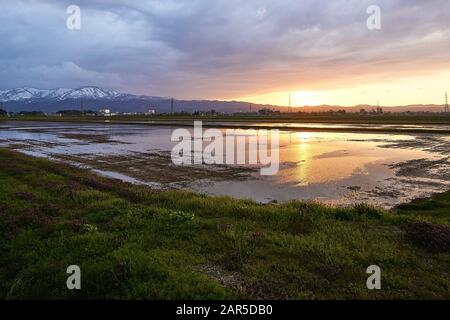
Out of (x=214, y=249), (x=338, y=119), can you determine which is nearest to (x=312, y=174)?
(x=214, y=249)

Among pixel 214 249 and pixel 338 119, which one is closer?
pixel 214 249

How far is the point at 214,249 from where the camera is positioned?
351 inches

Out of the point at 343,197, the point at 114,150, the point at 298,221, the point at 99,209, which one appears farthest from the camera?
the point at 114,150

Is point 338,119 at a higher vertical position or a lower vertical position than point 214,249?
higher

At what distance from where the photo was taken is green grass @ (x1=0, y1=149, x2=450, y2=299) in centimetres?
704

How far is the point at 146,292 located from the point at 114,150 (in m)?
28.6

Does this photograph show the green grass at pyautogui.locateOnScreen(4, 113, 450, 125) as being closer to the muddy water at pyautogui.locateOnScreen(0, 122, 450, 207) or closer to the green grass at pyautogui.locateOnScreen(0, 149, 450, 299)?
the muddy water at pyautogui.locateOnScreen(0, 122, 450, 207)

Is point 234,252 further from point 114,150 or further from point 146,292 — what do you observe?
point 114,150

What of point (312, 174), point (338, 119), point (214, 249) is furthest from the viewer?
point (338, 119)

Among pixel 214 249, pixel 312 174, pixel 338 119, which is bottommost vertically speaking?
pixel 214 249

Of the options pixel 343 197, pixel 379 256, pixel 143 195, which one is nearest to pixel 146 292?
pixel 379 256

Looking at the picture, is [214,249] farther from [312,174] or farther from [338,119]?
[338,119]
